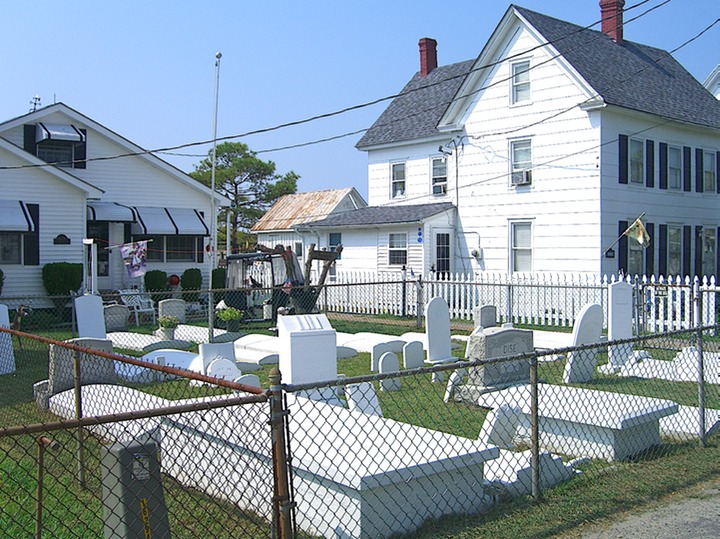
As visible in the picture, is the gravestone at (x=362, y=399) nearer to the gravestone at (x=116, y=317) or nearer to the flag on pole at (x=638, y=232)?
the gravestone at (x=116, y=317)

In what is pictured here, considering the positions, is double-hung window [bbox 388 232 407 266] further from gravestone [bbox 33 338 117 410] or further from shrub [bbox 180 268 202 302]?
gravestone [bbox 33 338 117 410]

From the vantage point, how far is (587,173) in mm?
20969

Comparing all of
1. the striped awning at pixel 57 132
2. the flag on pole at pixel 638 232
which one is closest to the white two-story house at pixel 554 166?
the flag on pole at pixel 638 232

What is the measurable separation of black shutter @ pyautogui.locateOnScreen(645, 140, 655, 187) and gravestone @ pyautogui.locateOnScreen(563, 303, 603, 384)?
11777 millimetres

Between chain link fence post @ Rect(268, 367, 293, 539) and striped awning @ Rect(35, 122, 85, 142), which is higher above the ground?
striped awning @ Rect(35, 122, 85, 142)

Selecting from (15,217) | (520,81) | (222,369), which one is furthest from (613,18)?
(222,369)

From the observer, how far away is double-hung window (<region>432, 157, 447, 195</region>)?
25352mm

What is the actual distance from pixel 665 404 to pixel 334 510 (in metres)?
3.85

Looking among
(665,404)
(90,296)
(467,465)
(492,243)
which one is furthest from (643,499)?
(492,243)

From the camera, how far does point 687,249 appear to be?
24031mm

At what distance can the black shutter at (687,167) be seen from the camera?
78.7 ft

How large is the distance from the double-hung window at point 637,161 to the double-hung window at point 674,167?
1.68 metres

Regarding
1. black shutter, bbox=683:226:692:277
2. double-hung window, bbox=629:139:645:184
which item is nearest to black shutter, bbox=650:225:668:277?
black shutter, bbox=683:226:692:277

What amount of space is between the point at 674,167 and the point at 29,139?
21.3m
